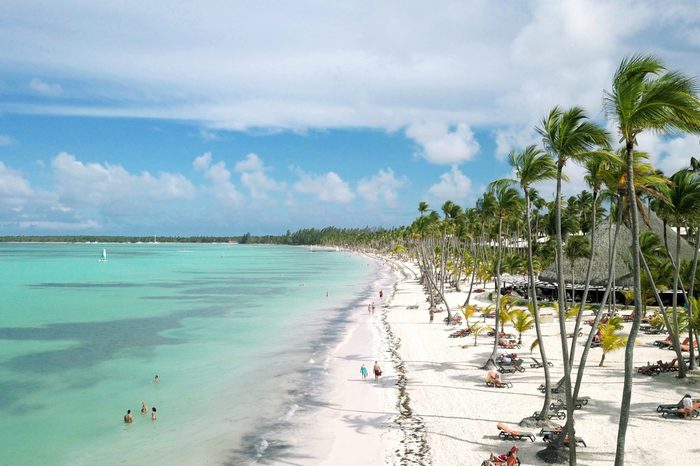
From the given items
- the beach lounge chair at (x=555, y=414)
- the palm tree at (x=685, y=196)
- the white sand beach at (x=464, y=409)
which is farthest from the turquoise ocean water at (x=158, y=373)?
the palm tree at (x=685, y=196)

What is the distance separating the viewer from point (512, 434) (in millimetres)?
16656

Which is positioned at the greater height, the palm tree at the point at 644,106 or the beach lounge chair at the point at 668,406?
the palm tree at the point at 644,106

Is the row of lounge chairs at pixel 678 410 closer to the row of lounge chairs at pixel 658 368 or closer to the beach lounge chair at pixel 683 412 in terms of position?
the beach lounge chair at pixel 683 412

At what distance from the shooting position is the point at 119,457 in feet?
58.7

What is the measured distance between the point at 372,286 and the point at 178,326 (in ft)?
125

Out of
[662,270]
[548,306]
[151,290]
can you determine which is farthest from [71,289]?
[662,270]

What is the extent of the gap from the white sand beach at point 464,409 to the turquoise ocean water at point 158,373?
2.53 meters

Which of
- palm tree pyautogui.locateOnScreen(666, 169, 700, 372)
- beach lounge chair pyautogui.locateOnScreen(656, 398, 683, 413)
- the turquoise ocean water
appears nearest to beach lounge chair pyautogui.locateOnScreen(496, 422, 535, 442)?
beach lounge chair pyautogui.locateOnScreen(656, 398, 683, 413)

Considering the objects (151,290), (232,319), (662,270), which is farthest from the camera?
(151,290)

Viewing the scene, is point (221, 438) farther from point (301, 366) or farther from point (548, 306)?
point (548, 306)

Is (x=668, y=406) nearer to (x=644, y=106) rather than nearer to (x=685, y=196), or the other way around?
(x=685, y=196)

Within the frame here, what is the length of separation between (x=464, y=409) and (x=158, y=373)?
56.8 feet

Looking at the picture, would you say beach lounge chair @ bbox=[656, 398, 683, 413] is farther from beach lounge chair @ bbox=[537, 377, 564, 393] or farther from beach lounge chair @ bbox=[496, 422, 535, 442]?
beach lounge chair @ bbox=[496, 422, 535, 442]

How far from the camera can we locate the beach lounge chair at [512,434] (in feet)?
54.2
